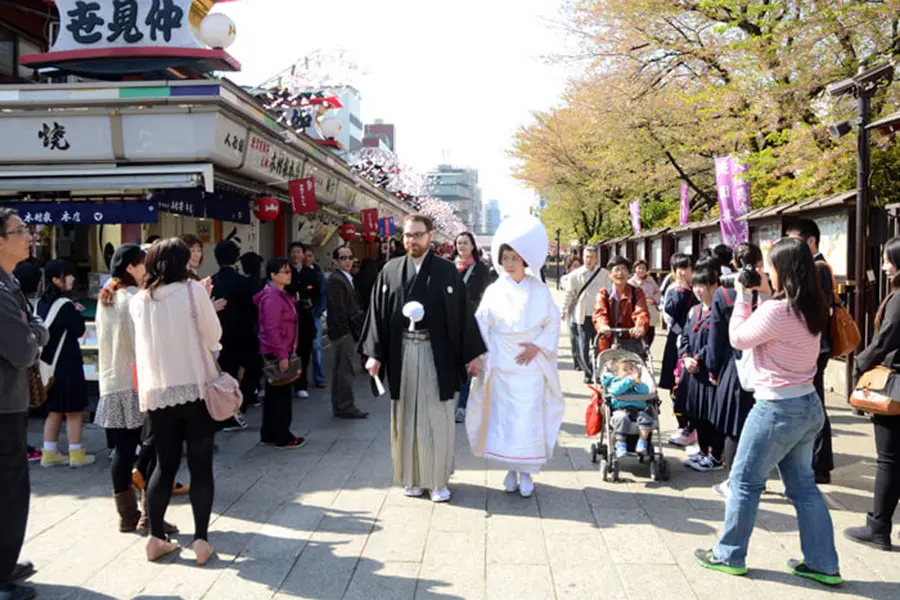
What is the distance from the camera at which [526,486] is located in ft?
16.6

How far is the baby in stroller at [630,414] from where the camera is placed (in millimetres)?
5328

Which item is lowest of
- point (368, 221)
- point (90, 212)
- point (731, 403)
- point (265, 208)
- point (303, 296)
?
point (731, 403)

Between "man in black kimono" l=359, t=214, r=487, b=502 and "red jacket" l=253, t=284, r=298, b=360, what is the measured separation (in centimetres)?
151

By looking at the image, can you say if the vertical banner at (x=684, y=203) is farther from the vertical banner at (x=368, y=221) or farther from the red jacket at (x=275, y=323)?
the red jacket at (x=275, y=323)

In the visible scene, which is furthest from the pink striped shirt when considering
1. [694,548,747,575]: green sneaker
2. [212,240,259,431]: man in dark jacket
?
[212,240,259,431]: man in dark jacket

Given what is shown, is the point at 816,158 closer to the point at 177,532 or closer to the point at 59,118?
the point at 177,532

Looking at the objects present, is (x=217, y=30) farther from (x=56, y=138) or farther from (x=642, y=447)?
(x=642, y=447)

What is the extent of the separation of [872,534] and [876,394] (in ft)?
2.80

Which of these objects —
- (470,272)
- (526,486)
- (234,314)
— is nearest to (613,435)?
(526,486)

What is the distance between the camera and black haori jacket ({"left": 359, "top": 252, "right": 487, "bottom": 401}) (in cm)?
502

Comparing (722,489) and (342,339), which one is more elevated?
(342,339)

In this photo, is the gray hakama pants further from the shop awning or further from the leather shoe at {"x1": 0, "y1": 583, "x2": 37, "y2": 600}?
the shop awning

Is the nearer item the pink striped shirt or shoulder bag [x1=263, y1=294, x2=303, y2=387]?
the pink striped shirt

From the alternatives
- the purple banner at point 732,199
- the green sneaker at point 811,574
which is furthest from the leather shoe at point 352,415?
the purple banner at point 732,199
